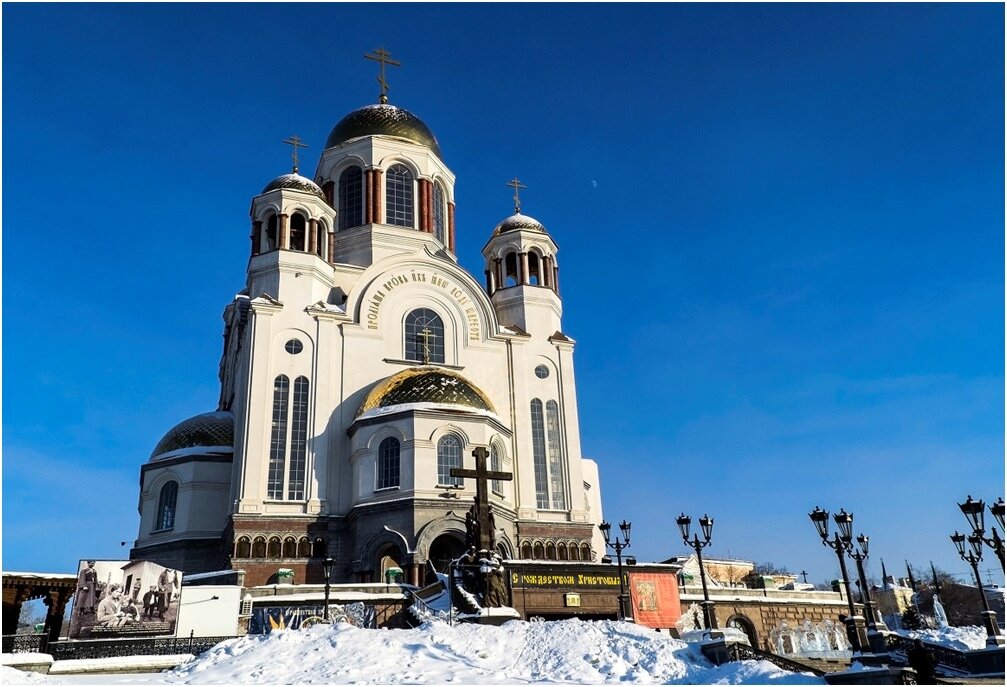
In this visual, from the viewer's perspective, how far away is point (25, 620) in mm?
60812

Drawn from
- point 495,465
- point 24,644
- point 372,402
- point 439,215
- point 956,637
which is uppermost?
point 439,215

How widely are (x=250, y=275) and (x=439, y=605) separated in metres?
18.4

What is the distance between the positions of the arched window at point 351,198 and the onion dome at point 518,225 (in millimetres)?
6430

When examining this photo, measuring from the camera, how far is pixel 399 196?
40.1 metres

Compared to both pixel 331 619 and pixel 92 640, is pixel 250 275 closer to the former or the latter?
pixel 331 619

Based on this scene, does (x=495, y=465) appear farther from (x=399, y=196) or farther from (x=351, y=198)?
(x=351, y=198)

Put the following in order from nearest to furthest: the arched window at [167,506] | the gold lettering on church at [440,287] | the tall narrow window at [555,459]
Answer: the arched window at [167,506] < the tall narrow window at [555,459] < the gold lettering on church at [440,287]

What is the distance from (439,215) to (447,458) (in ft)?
52.4

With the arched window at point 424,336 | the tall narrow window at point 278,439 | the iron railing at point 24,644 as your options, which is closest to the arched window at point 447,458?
the arched window at point 424,336

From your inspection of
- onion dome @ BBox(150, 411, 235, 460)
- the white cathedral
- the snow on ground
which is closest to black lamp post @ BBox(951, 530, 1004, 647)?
the snow on ground

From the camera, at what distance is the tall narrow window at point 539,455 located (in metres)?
33.2

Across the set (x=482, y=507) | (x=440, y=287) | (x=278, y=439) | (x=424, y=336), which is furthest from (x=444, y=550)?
(x=440, y=287)

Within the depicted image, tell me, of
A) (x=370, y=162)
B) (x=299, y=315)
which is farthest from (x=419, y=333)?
(x=370, y=162)

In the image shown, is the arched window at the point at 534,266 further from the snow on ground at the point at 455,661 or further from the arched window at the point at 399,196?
the snow on ground at the point at 455,661
